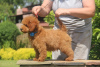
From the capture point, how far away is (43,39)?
190cm

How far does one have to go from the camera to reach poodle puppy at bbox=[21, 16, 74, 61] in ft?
6.04

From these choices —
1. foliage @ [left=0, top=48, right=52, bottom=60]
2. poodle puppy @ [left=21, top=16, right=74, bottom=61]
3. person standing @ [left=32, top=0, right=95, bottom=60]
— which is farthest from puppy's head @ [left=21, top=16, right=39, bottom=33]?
foliage @ [left=0, top=48, right=52, bottom=60]

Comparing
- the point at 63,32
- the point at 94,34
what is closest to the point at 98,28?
the point at 94,34

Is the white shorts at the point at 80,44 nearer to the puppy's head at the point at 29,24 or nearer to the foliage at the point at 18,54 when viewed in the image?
the puppy's head at the point at 29,24

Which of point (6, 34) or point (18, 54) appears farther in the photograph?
point (6, 34)

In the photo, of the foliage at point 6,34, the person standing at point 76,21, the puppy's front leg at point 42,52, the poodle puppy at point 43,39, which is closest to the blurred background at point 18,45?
the foliage at point 6,34

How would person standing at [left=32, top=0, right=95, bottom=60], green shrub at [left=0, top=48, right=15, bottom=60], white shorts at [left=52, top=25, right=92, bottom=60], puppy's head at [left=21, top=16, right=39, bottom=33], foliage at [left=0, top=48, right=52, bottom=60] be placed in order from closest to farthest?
puppy's head at [left=21, top=16, right=39, bottom=33] → person standing at [left=32, top=0, right=95, bottom=60] → white shorts at [left=52, top=25, right=92, bottom=60] → foliage at [left=0, top=48, right=52, bottom=60] → green shrub at [left=0, top=48, right=15, bottom=60]

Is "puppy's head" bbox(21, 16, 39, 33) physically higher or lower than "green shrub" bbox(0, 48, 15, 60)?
higher

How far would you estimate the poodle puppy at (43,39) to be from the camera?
6.04 ft

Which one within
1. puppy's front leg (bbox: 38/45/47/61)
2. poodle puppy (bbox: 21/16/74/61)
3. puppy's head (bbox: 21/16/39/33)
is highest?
puppy's head (bbox: 21/16/39/33)

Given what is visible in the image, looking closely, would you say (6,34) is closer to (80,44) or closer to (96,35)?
(96,35)

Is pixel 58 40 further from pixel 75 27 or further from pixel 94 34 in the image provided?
pixel 94 34

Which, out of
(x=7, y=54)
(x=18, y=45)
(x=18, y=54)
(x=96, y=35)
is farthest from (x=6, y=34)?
(x=96, y=35)

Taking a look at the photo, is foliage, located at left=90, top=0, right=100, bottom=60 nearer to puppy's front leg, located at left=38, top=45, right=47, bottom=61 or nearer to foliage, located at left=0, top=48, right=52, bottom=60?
foliage, located at left=0, top=48, right=52, bottom=60
